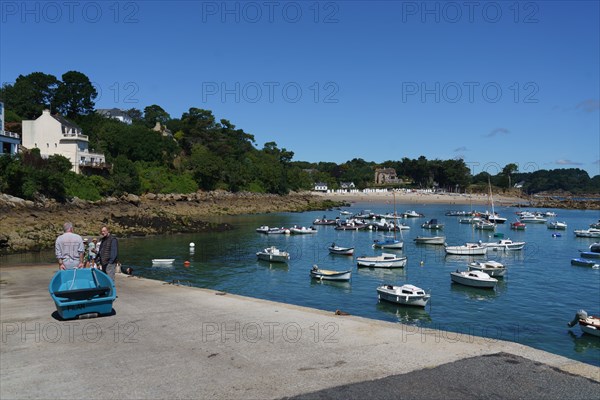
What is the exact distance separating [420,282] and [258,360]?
1098 inches

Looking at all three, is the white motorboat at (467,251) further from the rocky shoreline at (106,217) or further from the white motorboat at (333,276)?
the rocky shoreline at (106,217)

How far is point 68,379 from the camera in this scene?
9.05 meters

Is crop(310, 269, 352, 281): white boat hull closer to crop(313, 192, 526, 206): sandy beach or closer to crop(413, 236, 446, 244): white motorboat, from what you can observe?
crop(413, 236, 446, 244): white motorboat

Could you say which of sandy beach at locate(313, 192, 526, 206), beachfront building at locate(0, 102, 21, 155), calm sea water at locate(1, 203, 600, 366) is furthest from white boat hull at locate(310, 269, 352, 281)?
sandy beach at locate(313, 192, 526, 206)

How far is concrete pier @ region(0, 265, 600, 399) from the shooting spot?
866 cm

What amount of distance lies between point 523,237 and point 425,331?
6660 cm

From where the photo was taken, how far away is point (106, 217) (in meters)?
62.0

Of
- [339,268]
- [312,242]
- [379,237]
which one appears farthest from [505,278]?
[379,237]

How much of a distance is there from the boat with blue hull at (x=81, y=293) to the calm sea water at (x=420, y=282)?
973 centimetres

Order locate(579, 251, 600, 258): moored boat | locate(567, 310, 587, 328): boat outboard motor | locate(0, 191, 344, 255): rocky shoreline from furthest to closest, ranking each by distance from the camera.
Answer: locate(579, 251, 600, 258): moored boat, locate(0, 191, 344, 255): rocky shoreline, locate(567, 310, 587, 328): boat outboard motor

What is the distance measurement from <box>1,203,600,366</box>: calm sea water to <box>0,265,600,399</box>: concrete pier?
2.45 meters

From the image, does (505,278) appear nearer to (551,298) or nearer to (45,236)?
(551,298)

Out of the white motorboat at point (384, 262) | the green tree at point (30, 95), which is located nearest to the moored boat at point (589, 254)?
the white motorboat at point (384, 262)

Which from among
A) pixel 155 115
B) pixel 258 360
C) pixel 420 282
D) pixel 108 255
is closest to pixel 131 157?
pixel 155 115
